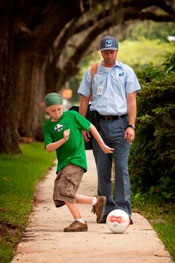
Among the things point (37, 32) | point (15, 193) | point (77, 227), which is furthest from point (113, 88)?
point (37, 32)

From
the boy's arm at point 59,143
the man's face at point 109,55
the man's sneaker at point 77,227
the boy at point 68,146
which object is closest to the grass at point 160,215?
the man's sneaker at point 77,227

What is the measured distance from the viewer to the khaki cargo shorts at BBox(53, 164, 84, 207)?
834cm

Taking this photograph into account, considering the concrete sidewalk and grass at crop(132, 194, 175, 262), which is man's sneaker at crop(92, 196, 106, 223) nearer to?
the concrete sidewalk

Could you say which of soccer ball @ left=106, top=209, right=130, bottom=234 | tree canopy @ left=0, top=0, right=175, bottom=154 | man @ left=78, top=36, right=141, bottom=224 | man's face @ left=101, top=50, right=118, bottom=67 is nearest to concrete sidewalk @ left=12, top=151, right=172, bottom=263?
soccer ball @ left=106, top=209, right=130, bottom=234

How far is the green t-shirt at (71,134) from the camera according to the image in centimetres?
831

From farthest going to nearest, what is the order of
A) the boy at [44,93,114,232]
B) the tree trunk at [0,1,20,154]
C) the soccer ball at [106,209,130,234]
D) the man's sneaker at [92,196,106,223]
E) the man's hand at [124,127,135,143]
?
the tree trunk at [0,1,20,154]
the man's hand at [124,127,135,143]
the man's sneaker at [92,196,106,223]
the boy at [44,93,114,232]
the soccer ball at [106,209,130,234]

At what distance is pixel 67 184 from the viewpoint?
838cm

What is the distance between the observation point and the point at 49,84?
34125 millimetres

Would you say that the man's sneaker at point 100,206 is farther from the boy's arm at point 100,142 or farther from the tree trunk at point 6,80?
the tree trunk at point 6,80

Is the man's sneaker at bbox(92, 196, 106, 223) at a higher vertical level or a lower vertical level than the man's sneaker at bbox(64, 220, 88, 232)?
higher

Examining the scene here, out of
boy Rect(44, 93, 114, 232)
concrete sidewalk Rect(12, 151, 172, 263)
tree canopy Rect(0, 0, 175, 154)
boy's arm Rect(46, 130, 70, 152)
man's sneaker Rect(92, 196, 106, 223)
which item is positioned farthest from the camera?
tree canopy Rect(0, 0, 175, 154)

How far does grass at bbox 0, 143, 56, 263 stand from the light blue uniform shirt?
1.53m

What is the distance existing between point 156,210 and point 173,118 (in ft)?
4.00

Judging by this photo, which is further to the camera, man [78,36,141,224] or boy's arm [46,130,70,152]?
man [78,36,141,224]
